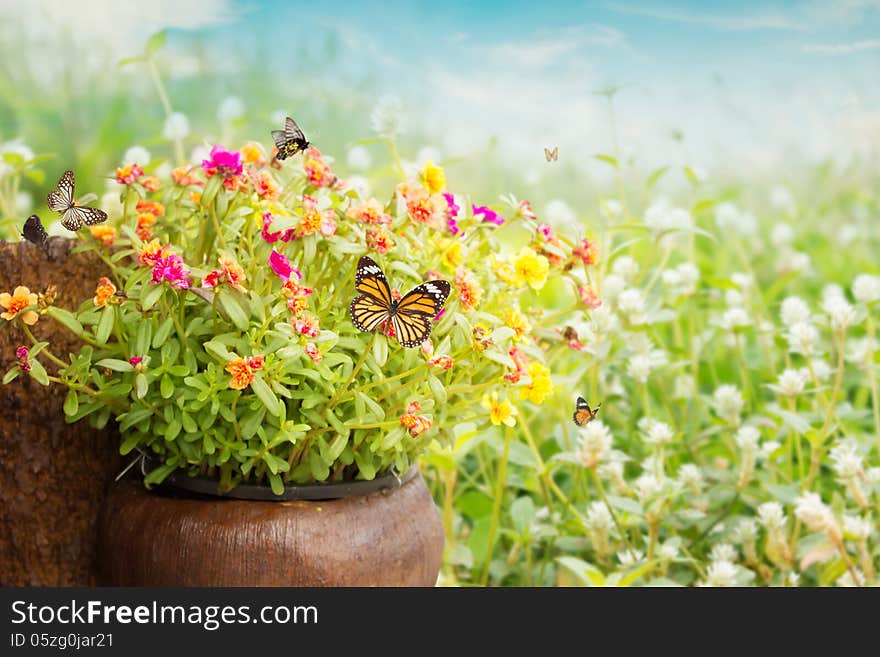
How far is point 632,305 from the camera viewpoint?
172 centimetres

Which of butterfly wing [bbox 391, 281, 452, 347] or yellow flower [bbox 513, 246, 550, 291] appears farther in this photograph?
yellow flower [bbox 513, 246, 550, 291]

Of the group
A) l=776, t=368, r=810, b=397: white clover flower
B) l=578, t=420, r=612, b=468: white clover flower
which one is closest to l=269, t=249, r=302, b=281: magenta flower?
l=578, t=420, r=612, b=468: white clover flower

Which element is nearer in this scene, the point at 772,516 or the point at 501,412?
the point at 501,412

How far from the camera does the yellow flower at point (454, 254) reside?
120 centimetres

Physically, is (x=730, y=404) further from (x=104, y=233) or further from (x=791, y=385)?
(x=104, y=233)

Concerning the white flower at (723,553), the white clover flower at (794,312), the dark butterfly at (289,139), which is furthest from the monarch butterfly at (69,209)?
the white clover flower at (794,312)

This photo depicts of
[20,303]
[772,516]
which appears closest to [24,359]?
[20,303]

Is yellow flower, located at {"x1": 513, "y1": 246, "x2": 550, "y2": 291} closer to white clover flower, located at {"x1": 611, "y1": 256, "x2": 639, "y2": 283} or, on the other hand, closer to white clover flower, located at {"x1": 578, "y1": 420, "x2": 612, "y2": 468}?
white clover flower, located at {"x1": 578, "y1": 420, "x2": 612, "y2": 468}

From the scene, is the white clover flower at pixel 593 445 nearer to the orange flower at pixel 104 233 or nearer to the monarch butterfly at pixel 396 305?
the monarch butterfly at pixel 396 305

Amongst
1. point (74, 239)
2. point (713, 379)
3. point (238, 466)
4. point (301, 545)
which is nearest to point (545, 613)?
point (301, 545)

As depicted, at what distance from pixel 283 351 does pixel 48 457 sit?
46 centimetres

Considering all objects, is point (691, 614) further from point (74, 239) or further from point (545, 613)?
point (74, 239)

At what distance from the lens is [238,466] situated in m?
1.17

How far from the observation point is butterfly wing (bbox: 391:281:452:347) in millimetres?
1053
